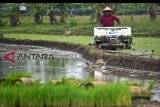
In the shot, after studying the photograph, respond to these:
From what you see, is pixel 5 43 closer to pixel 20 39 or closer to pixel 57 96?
pixel 20 39

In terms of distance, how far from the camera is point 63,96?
327 inches

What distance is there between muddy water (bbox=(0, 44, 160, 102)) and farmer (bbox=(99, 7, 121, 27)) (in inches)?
29.7

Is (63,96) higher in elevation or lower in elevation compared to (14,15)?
lower

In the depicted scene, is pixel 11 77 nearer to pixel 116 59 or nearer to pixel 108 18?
pixel 108 18

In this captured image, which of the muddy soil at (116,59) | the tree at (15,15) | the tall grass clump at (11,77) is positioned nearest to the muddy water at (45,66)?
the tall grass clump at (11,77)

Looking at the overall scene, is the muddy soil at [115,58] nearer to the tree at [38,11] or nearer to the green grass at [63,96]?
the tree at [38,11]

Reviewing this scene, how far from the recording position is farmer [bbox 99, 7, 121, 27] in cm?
1018

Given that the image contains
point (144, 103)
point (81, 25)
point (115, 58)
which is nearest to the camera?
point (144, 103)

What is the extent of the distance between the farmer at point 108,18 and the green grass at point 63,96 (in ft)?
6.62

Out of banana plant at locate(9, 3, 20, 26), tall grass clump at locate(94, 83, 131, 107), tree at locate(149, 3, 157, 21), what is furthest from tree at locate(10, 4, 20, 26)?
tall grass clump at locate(94, 83, 131, 107)

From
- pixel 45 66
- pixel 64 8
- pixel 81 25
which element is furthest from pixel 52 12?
pixel 81 25

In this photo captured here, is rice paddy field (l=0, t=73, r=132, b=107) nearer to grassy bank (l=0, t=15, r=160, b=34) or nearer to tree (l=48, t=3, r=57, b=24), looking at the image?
tree (l=48, t=3, r=57, b=24)

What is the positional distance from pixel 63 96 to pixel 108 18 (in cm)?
231

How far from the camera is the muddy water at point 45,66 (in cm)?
938
